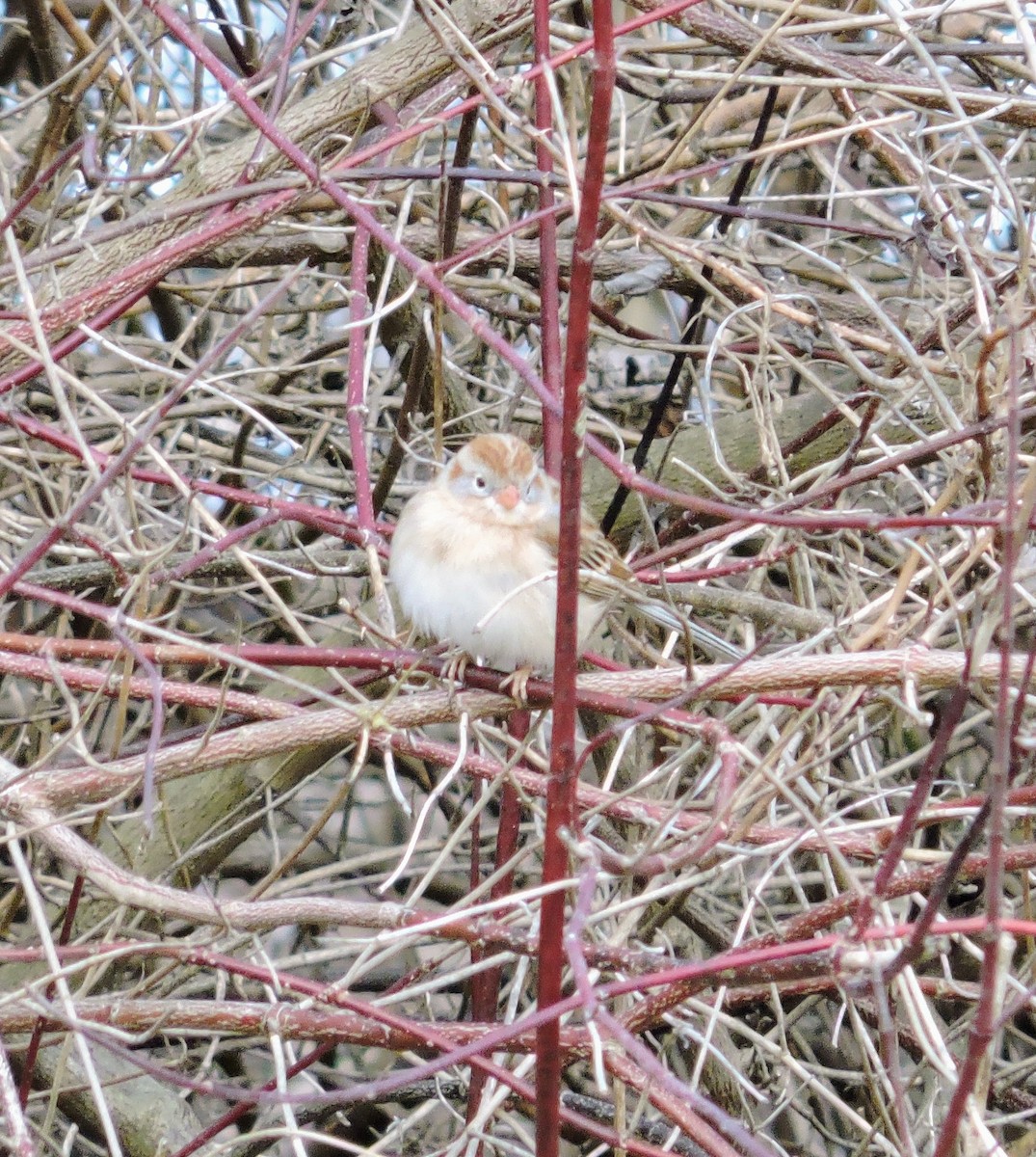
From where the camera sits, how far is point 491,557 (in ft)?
10.6

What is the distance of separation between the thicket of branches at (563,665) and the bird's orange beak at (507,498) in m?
0.23

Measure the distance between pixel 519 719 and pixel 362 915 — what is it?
0.72m

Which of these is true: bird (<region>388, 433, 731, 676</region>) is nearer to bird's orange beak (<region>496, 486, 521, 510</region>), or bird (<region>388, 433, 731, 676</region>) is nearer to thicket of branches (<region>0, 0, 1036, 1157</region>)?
bird's orange beak (<region>496, 486, 521, 510</region>)

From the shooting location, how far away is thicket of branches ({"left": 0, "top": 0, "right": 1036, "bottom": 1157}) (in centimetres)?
199

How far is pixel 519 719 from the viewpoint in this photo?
9.97ft

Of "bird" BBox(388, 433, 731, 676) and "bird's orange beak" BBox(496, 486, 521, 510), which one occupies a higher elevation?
"bird's orange beak" BBox(496, 486, 521, 510)

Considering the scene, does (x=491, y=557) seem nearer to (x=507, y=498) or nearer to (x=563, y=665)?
(x=507, y=498)

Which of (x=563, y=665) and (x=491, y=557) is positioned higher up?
(x=563, y=665)

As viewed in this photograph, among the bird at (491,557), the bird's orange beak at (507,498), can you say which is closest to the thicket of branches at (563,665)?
the bird at (491,557)

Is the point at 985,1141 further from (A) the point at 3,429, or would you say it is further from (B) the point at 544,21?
(A) the point at 3,429

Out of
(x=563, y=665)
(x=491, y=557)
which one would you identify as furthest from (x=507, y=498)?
(x=563, y=665)

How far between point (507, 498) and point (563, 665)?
1794 mm

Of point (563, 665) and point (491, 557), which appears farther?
point (491, 557)

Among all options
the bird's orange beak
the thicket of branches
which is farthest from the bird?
the thicket of branches
